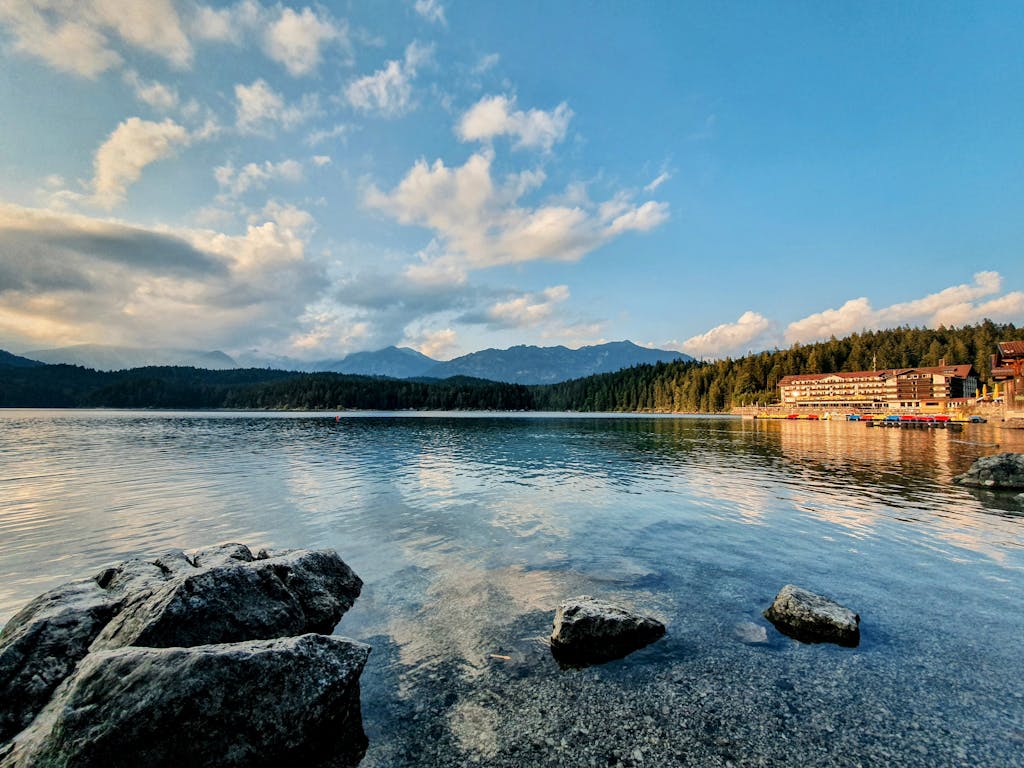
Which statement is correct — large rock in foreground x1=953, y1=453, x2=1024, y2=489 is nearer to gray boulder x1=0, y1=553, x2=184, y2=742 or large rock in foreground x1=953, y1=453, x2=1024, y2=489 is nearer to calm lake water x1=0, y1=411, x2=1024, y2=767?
calm lake water x1=0, y1=411, x2=1024, y2=767

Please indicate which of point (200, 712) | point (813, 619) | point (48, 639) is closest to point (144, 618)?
point (48, 639)

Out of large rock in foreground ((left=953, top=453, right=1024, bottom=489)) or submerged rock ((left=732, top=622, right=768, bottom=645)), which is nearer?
submerged rock ((left=732, top=622, right=768, bottom=645))

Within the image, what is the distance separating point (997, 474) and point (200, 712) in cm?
5202

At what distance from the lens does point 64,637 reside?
388 inches

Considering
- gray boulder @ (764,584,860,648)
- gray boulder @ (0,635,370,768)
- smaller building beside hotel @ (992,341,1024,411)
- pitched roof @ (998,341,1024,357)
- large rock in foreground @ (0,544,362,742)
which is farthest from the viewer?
smaller building beside hotel @ (992,341,1024,411)

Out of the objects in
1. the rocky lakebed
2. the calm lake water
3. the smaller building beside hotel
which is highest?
the smaller building beside hotel

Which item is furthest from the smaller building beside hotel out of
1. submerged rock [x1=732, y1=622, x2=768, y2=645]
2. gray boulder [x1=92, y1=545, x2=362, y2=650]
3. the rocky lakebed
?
gray boulder [x1=92, y1=545, x2=362, y2=650]

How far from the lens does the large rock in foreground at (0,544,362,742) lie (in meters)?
8.93

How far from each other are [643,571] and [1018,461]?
39.4 metres

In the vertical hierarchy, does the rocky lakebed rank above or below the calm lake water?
above

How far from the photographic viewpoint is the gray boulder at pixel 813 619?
12047 mm

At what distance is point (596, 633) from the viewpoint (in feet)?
38.0

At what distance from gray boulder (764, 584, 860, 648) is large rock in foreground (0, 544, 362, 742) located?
1312 cm

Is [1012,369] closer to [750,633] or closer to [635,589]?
[635,589]
